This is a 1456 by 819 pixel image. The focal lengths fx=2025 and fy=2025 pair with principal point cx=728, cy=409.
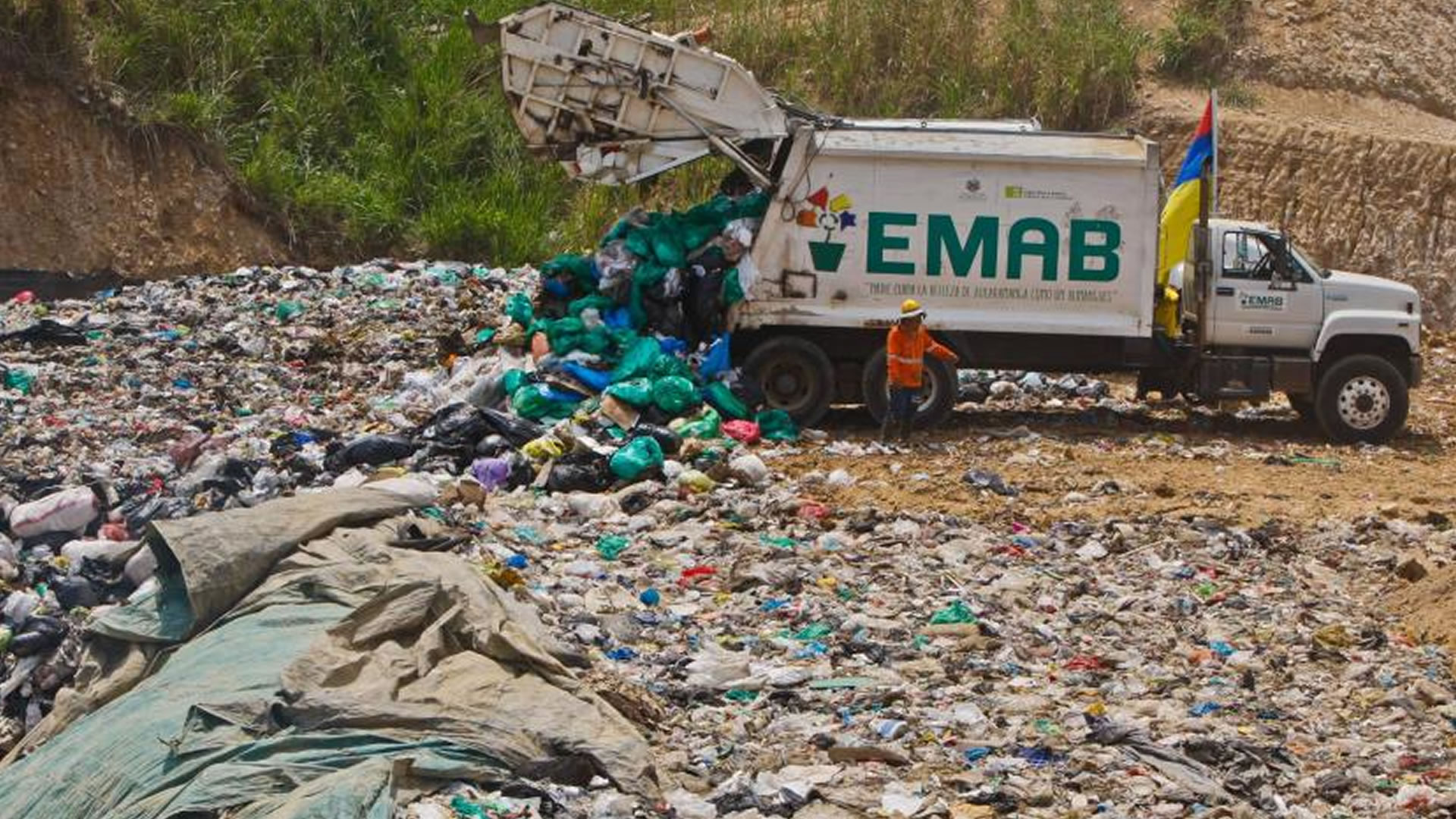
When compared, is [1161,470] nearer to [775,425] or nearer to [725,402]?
[775,425]

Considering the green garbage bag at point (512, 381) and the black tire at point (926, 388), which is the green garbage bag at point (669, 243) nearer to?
the green garbage bag at point (512, 381)

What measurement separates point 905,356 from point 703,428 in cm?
156

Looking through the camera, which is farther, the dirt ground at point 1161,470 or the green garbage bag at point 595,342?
the green garbage bag at point 595,342

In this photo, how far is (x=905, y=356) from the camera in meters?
13.9

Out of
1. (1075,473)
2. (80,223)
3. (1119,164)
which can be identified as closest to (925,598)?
(1075,473)

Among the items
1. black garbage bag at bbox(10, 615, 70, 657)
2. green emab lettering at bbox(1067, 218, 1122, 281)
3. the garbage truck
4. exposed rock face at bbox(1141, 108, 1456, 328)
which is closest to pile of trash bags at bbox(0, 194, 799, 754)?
black garbage bag at bbox(10, 615, 70, 657)

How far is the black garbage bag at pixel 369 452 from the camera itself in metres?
12.3

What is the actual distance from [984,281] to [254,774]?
896cm

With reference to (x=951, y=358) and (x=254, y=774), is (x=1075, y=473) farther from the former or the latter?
(x=254, y=774)

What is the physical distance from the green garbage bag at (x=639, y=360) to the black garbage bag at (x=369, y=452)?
1823mm

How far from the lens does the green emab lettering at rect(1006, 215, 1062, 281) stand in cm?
1463

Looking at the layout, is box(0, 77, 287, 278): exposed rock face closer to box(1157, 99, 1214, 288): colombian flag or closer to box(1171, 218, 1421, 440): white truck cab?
box(1157, 99, 1214, 288): colombian flag

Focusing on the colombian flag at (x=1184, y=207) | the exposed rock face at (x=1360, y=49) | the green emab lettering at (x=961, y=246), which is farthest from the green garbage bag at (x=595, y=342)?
the exposed rock face at (x=1360, y=49)

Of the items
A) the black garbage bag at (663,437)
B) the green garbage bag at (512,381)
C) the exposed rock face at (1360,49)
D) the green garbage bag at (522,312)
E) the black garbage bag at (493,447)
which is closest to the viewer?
the black garbage bag at (493,447)
